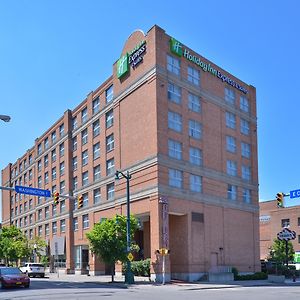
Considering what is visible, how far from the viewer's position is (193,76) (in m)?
51.0

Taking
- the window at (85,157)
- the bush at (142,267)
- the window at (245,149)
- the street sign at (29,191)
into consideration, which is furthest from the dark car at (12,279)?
the window at (245,149)

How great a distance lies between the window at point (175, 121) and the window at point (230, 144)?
8474 millimetres

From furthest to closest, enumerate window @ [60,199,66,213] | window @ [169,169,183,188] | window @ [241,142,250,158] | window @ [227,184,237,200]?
window @ [60,199,66,213], window @ [241,142,250,158], window @ [227,184,237,200], window @ [169,169,183,188]

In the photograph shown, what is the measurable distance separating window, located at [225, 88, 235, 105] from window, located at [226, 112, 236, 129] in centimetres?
135

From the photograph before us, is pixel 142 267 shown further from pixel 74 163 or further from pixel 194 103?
pixel 74 163

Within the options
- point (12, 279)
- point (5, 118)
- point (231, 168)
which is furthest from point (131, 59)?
point (5, 118)

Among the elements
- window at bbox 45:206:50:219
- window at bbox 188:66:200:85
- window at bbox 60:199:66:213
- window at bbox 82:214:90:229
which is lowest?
window at bbox 82:214:90:229

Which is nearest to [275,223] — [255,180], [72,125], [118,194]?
[255,180]

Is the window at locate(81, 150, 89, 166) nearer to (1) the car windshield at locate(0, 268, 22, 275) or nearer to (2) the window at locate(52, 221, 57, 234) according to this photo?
(2) the window at locate(52, 221, 57, 234)

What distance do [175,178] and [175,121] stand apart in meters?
5.50

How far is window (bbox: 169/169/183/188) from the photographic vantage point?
46156 millimetres

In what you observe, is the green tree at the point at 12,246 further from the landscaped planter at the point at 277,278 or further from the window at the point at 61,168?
the landscaped planter at the point at 277,278

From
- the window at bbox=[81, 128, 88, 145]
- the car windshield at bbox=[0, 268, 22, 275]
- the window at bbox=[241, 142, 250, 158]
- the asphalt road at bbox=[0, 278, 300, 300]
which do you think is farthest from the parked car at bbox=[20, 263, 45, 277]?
the window at bbox=[241, 142, 250, 158]

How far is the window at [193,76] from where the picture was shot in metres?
50.5
